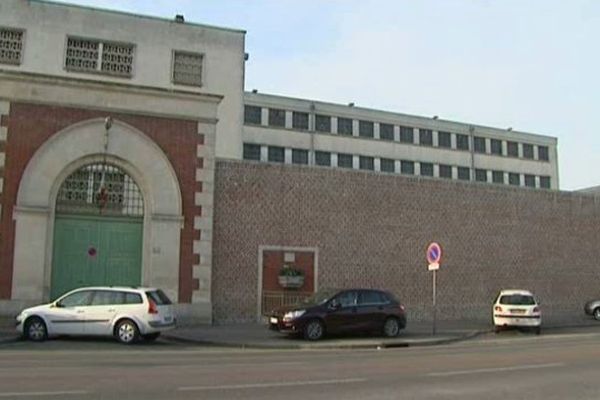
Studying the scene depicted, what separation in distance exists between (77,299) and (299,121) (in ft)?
171

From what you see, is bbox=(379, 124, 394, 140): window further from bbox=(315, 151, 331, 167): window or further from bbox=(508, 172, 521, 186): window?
bbox=(508, 172, 521, 186): window

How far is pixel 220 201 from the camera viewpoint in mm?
25844

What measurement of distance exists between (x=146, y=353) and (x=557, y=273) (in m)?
21.7

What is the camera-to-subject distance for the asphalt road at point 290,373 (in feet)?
33.6

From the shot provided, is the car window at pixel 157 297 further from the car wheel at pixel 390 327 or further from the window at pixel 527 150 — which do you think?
the window at pixel 527 150

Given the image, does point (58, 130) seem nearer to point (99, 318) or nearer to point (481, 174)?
point (99, 318)

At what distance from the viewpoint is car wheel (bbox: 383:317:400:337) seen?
891 inches

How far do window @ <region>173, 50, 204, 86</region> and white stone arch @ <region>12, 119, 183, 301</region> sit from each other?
34.2ft

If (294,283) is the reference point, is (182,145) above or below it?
above

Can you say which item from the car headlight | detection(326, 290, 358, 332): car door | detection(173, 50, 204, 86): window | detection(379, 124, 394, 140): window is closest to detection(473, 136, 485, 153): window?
detection(379, 124, 394, 140): window

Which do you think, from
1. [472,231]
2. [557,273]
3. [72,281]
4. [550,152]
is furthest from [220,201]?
[550,152]

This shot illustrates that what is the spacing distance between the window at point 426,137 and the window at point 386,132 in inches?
139

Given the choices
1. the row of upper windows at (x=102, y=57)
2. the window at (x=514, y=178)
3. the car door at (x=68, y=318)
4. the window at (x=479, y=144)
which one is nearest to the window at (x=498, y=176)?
the window at (x=514, y=178)

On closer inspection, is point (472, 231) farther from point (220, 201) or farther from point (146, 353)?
point (146, 353)
